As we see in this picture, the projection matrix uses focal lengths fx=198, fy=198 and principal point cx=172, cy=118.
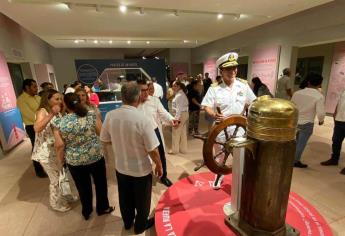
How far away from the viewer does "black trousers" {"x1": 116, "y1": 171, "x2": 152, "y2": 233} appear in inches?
68.6

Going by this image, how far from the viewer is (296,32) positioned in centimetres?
584

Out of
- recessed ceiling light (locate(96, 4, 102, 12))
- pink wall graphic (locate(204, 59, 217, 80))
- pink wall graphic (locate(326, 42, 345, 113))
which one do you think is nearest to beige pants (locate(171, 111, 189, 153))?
recessed ceiling light (locate(96, 4, 102, 12))

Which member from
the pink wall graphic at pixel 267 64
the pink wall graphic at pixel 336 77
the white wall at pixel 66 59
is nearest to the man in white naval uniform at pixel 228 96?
the pink wall graphic at pixel 267 64

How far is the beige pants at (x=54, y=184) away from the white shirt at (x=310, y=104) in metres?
3.22

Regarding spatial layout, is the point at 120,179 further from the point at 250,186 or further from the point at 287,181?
the point at 287,181

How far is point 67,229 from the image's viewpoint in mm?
2051

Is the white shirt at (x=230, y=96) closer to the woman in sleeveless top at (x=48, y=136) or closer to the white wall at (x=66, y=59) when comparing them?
the woman in sleeveless top at (x=48, y=136)

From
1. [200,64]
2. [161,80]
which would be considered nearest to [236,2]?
[161,80]

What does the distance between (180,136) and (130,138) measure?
2425mm

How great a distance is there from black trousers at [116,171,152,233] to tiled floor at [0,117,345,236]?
0.47ft

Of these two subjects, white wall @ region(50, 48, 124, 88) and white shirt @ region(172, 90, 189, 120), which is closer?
white shirt @ region(172, 90, 189, 120)

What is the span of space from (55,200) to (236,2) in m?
4.68

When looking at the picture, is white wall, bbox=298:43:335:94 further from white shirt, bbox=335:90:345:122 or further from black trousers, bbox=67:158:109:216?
black trousers, bbox=67:158:109:216

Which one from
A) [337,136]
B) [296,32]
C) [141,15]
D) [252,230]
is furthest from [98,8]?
[296,32]
